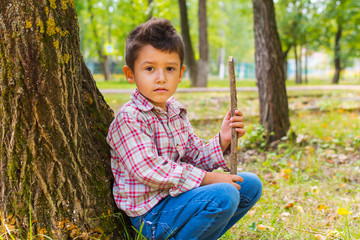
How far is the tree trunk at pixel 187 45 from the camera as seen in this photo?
1066 centimetres

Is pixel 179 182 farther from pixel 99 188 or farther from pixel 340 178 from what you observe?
pixel 340 178

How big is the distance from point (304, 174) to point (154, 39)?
2330mm

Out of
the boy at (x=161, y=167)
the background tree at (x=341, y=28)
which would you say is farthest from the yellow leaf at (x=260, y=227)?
the background tree at (x=341, y=28)

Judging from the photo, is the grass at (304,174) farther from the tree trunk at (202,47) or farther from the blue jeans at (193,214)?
the tree trunk at (202,47)

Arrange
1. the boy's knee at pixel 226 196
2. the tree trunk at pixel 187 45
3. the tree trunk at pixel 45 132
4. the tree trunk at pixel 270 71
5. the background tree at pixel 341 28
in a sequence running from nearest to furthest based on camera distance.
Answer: the tree trunk at pixel 45 132 → the boy's knee at pixel 226 196 → the tree trunk at pixel 270 71 → the tree trunk at pixel 187 45 → the background tree at pixel 341 28

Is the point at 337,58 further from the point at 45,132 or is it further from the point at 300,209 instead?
the point at 45,132

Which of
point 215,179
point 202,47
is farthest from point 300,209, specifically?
point 202,47

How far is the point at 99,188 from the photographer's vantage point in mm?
1817

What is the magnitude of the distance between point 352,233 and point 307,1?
1859 centimetres

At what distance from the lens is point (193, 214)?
170cm

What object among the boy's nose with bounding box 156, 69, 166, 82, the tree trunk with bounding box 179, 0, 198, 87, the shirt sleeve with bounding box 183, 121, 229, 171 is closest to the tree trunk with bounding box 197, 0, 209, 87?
the tree trunk with bounding box 179, 0, 198, 87

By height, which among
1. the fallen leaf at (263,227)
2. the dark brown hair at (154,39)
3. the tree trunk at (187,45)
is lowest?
the fallen leaf at (263,227)

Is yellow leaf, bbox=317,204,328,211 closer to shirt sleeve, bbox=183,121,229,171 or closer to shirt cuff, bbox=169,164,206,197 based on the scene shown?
shirt sleeve, bbox=183,121,229,171

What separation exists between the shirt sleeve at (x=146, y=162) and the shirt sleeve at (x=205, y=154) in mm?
315
